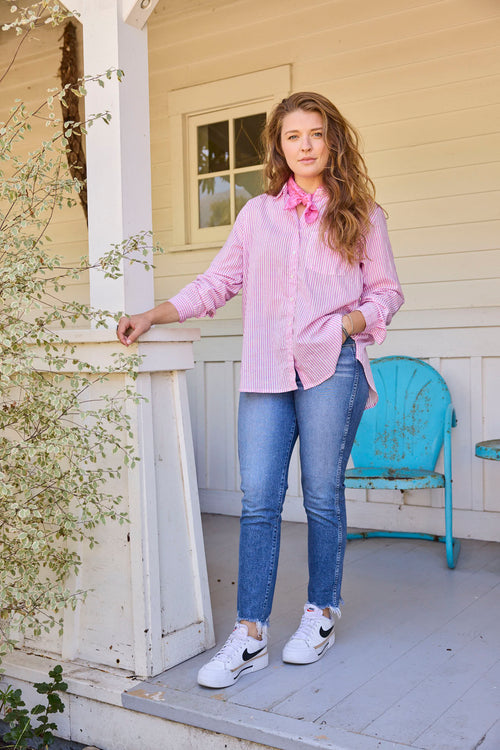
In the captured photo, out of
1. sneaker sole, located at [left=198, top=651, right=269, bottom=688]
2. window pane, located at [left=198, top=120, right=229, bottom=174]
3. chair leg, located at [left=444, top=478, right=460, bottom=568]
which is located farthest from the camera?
window pane, located at [left=198, top=120, right=229, bottom=174]

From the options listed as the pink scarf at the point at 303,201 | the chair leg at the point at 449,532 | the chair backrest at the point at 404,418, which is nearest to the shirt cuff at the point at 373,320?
the pink scarf at the point at 303,201

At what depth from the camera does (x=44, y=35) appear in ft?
15.7

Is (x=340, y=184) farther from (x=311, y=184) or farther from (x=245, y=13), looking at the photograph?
(x=245, y=13)

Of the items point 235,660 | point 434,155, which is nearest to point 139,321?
point 235,660

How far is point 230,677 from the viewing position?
209cm

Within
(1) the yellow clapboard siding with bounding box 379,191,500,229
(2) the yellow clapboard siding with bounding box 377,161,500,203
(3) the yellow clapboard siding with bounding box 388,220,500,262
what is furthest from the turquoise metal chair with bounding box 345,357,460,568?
(2) the yellow clapboard siding with bounding box 377,161,500,203

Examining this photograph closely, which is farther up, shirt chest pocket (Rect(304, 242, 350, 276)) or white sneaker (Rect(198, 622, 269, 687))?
shirt chest pocket (Rect(304, 242, 350, 276))

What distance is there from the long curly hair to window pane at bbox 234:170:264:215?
1947mm

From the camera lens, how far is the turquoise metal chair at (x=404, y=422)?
3.50m

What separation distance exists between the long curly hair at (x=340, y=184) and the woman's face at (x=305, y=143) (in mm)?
16

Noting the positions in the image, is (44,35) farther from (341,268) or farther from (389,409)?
(341,268)

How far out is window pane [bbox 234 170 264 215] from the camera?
4186 millimetres

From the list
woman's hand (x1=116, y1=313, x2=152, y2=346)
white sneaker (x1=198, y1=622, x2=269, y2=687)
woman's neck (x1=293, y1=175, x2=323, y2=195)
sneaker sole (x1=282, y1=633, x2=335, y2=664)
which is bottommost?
sneaker sole (x1=282, y1=633, x2=335, y2=664)

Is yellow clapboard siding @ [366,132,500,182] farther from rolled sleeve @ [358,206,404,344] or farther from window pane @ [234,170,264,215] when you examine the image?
rolled sleeve @ [358,206,404,344]
